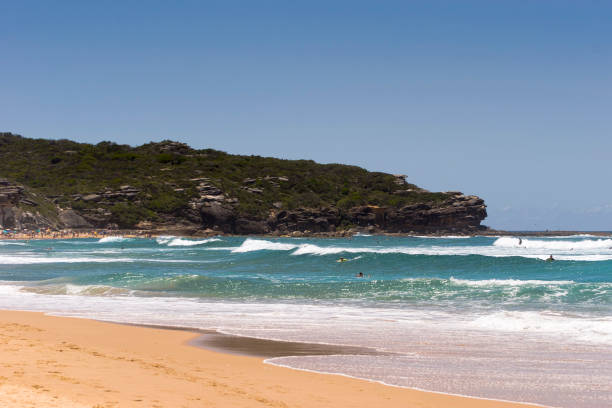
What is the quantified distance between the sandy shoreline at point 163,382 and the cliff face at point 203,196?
87064 millimetres

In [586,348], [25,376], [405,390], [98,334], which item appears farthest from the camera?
[98,334]

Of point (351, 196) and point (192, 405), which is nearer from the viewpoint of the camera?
point (192, 405)

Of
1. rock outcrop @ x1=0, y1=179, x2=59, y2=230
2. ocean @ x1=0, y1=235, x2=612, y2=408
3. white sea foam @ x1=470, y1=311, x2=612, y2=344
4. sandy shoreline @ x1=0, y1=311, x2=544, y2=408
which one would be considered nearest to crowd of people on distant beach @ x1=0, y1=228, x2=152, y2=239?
rock outcrop @ x1=0, y1=179, x2=59, y2=230

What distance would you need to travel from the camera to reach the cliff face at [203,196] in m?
103

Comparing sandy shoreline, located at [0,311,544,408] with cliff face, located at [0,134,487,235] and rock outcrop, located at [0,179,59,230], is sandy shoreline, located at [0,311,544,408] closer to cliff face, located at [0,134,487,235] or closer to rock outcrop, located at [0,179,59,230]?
rock outcrop, located at [0,179,59,230]

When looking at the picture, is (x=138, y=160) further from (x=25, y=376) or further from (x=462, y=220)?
(x=25, y=376)

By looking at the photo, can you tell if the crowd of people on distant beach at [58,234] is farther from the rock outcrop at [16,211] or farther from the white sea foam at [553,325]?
the white sea foam at [553,325]

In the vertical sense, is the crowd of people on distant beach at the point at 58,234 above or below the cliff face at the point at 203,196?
below

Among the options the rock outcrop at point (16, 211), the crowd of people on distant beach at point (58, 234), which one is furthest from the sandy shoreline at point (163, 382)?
the rock outcrop at point (16, 211)

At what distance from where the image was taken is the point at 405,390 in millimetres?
7801

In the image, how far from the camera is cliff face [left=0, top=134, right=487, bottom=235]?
337ft

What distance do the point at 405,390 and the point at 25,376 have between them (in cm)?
437

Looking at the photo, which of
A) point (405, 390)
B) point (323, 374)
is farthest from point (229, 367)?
point (405, 390)

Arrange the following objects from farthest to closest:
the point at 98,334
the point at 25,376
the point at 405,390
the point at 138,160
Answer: the point at 138,160 → the point at 98,334 → the point at 405,390 → the point at 25,376
